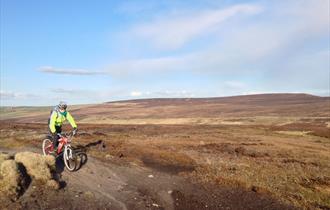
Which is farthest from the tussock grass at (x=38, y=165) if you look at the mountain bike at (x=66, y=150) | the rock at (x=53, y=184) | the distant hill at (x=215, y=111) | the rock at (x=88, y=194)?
the distant hill at (x=215, y=111)

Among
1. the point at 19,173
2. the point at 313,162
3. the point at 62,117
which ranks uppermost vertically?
the point at 62,117

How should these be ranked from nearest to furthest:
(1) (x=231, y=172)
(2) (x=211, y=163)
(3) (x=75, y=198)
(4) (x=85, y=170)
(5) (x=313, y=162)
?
(3) (x=75, y=198) → (4) (x=85, y=170) → (1) (x=231, y=172) → (2) (x=211, y=163) → (5) (x=313, y=162)

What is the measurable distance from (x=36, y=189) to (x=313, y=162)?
16675mm

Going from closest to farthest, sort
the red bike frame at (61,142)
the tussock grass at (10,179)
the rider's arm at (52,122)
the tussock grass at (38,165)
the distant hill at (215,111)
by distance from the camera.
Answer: the tussock grass at (10,179) → the tussock grass at (38,165) → the rider's arm at (52,122) → the red bike frame at (61,142) → the distant hill at (215,111)

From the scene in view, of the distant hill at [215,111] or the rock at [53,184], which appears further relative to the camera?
the distant hill at [215,111]

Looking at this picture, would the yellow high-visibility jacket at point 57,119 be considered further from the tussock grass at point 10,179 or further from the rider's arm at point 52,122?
the tussock grass at point 10,179

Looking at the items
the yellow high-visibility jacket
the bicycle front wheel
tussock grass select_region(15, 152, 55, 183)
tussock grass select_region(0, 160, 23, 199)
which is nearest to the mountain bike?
the bicycle front wheel

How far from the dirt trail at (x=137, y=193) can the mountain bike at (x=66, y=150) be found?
0.36 meters

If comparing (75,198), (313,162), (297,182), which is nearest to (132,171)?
(75,198)

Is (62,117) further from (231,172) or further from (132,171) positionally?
(231,172)

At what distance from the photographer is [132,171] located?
17125 mm

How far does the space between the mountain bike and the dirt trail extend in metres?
0.36

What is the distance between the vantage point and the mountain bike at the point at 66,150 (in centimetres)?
1574

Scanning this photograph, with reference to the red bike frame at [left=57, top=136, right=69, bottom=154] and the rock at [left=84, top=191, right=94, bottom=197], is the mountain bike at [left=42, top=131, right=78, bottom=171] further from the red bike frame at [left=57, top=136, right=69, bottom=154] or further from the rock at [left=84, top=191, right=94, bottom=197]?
the rock at [left=84, top=191, right=94, bottom=197]
